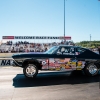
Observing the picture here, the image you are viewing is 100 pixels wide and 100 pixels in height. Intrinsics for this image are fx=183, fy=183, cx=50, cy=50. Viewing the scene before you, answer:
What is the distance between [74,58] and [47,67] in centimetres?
152

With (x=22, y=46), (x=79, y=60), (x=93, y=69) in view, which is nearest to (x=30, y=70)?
(x=79, y=60)

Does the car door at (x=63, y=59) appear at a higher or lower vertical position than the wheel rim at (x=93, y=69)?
higher

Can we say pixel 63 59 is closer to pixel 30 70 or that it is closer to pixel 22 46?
pixel 30 70

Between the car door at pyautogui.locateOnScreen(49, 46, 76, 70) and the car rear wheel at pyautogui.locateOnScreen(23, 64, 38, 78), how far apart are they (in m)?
0.82

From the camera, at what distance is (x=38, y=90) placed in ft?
22.2

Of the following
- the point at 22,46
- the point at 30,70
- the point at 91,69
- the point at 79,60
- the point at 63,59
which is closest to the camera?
the point at 30,70

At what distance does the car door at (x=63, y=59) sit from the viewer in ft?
30.9

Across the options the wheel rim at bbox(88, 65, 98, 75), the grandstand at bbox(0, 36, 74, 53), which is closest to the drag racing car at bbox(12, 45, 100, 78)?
the wheel rim at bbox(88, 65, 98, 75)

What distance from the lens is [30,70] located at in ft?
30.7

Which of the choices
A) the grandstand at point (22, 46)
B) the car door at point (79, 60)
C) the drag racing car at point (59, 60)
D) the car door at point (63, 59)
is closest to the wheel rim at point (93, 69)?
the drag racing car at point (59, 60)

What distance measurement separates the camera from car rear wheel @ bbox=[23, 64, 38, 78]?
9.34 m

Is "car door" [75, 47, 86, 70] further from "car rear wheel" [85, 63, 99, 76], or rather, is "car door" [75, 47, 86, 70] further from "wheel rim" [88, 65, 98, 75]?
"wheel rim" [88, 65, 98, 75]

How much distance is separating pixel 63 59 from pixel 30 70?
5.89 ft

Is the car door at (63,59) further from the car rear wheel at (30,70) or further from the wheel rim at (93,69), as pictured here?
the wheel rim at (93,69)
